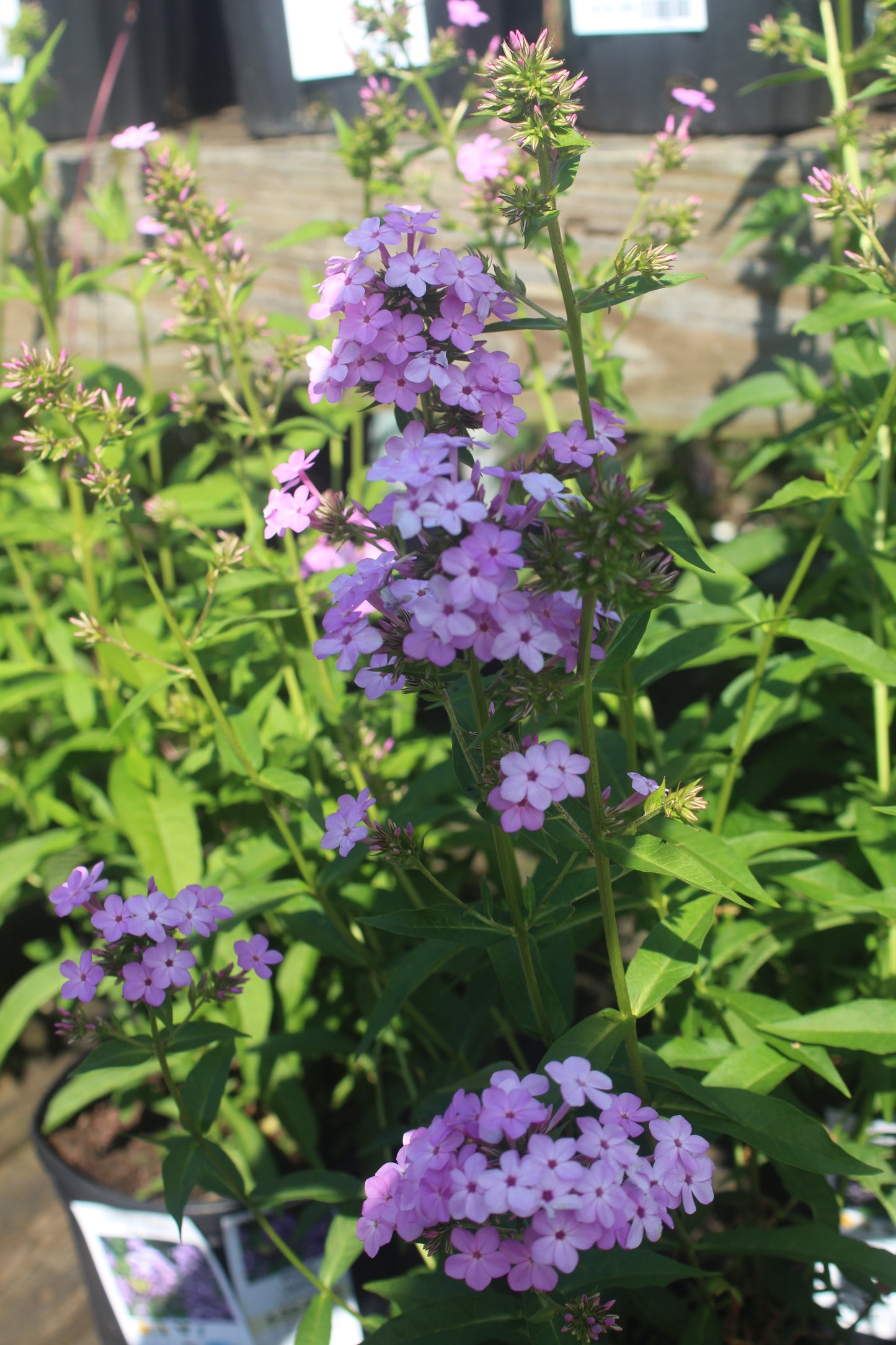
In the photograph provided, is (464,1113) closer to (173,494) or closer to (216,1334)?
(216,1334)

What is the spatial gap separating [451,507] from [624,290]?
368 mm

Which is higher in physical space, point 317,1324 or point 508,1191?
point 508,1191

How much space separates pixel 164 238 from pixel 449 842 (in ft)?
3.99

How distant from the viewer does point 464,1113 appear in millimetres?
896

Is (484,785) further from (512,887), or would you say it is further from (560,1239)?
(560,1239)

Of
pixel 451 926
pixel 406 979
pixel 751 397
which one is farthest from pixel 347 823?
pixel 751 397

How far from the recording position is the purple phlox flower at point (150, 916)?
111 centimetres

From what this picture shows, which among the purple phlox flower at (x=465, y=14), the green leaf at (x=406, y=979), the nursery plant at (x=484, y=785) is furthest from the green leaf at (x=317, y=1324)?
the purple phlox flower at (x=465, y=14)

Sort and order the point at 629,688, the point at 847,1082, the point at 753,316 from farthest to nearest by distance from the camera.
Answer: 1. the point at 753,316
2. the point at 847,1082
3. the point at 629,688

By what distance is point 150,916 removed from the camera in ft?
3.70

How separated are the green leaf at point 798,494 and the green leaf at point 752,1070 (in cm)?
70

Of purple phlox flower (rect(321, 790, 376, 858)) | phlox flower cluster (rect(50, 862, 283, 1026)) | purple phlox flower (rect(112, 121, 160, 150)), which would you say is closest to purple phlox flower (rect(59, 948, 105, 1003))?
phlox flower cluster (rect(50, 862, 283, 1026))

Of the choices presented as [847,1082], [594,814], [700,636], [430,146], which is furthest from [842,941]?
[430,146]

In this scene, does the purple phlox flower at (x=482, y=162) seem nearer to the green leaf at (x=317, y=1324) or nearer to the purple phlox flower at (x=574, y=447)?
the purple phlox flower at (x=574, y=447)
